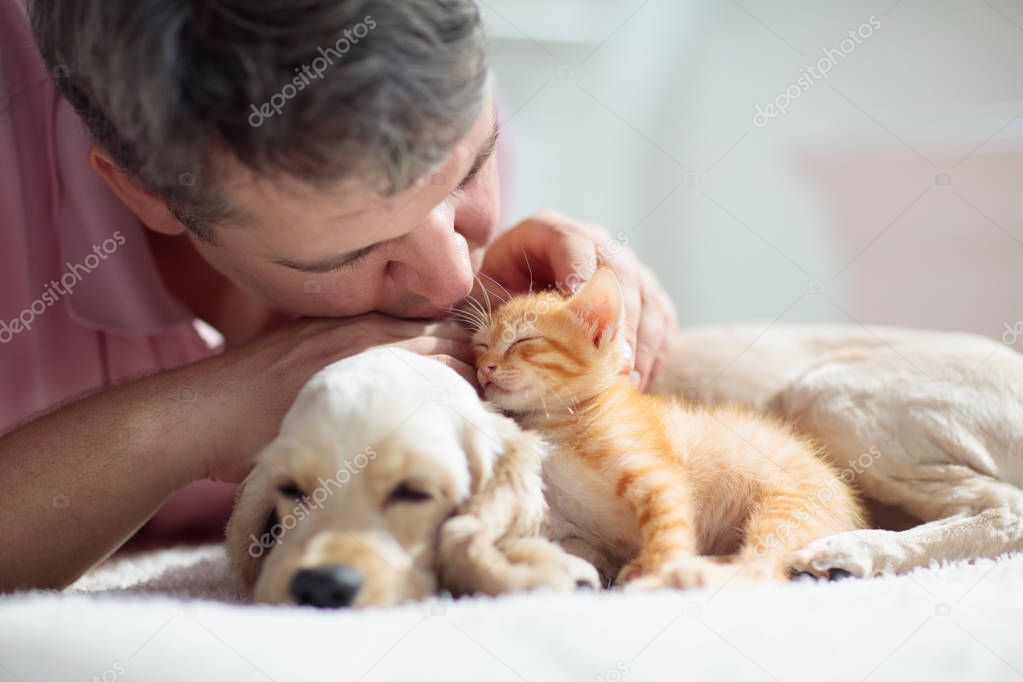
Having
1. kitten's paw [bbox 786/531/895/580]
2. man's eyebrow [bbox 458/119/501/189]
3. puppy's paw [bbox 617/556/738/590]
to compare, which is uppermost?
man's eyebrow [bbox 458/119/501/189]

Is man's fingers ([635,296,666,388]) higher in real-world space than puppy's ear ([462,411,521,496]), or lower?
lower

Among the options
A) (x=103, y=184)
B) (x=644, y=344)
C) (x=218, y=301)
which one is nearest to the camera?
(x=644, y=344)

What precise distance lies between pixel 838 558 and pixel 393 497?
0.50 metres

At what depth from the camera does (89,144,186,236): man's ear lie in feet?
3.73

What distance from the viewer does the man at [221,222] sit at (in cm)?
81

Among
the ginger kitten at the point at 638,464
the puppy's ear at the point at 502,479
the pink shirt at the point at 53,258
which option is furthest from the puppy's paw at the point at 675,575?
the pink shirt at the point at 53,258

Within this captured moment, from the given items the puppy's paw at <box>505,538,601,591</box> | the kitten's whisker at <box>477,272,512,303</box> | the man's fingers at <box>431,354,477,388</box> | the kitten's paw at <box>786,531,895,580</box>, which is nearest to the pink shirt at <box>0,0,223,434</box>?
the kitten's whisker at <box>477,272,512,303</box>

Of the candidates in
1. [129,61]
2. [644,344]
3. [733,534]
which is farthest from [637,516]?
[129,61]

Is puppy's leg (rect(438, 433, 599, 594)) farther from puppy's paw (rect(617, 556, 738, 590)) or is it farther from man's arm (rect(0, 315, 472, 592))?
man's arm (rect(0, 315, 472, 592))

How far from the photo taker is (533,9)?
2.81 metres

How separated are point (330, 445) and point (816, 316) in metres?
2.50

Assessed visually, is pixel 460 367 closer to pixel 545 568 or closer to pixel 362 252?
pixel 362 252

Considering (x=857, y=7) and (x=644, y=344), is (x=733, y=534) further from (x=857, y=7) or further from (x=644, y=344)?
(x=857, y=7)

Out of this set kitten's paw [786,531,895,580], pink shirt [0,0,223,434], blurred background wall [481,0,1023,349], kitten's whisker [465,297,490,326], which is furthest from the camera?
blurred background wall [481,0,1023,349]
